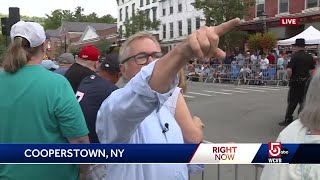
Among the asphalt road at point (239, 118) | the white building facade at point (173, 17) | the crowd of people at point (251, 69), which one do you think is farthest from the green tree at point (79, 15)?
the asphalt road at point (239, 118)

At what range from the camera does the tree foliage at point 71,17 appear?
11506 cm

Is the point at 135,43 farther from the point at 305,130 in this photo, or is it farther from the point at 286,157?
the point at 305,130

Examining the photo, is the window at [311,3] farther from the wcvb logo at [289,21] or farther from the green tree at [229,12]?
the green tree at [229,12]

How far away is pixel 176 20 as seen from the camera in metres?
51.0

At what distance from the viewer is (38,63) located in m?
2.82

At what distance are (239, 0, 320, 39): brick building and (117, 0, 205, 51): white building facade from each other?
9.64 m

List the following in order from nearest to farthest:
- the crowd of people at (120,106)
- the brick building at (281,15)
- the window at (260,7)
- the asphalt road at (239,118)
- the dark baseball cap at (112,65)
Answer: the crowd of people at (120,106), the dark baseball cap at (112,65), the asphalt road at (239,118), the brick building at (281,15), the window at (260,7)

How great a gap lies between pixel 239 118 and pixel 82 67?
7.70 meters

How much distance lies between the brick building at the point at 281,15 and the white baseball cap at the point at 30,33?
29.0 meters

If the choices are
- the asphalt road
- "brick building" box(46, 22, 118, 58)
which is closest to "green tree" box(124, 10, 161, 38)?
"brick building" box(46, 22, 118, 58)

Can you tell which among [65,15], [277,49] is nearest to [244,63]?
[277,49]

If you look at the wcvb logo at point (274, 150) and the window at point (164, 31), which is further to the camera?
the window at point (164, 31)

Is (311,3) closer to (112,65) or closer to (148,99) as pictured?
(112,65)

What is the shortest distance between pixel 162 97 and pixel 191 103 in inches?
584
